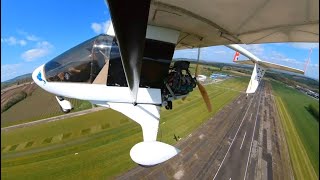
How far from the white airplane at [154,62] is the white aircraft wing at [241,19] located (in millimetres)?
11

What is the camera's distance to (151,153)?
432 cm

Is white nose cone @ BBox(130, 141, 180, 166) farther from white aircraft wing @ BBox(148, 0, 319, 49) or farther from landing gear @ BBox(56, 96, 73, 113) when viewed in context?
white aircraft wing @ BBox(148, 0, 319, 49)

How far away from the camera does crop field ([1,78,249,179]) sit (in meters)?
18.9

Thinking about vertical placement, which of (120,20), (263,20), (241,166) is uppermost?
(263,20)

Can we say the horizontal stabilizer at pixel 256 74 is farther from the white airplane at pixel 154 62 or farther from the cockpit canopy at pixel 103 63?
the cockpit canopy at pixel 103 63

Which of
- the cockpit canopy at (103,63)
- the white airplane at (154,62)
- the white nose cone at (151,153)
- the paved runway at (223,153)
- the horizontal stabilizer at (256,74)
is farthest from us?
the paved runway at (223,153)

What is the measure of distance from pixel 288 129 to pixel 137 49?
33854 mm

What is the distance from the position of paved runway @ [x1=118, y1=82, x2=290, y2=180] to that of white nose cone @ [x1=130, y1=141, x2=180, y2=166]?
47.2 feet

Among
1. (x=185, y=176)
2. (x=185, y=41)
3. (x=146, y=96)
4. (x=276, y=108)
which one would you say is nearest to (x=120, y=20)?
(x=146, y=96)

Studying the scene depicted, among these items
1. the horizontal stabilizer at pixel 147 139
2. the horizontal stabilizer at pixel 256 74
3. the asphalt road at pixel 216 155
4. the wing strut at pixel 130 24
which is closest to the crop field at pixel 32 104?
the horizontal stabilizer at pixel 147 139

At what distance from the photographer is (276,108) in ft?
128

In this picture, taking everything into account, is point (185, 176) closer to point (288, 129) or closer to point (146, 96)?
point (146, 96)

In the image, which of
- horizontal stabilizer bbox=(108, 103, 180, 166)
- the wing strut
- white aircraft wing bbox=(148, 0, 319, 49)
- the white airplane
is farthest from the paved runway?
the wing strut

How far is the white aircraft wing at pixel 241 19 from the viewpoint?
2.66m
